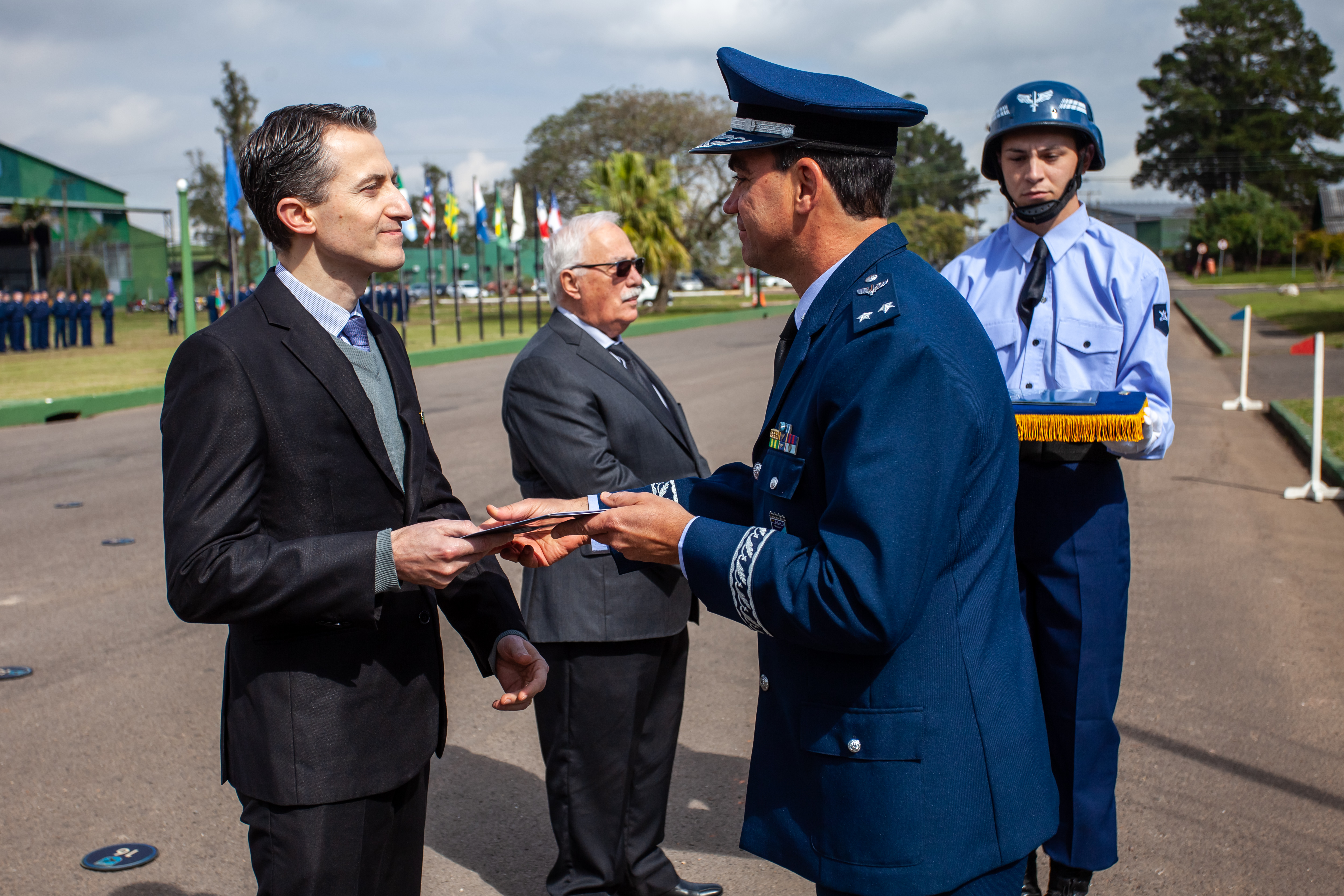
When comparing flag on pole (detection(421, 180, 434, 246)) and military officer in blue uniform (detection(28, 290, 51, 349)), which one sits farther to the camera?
military officer in blue uniform (detection(28, 290, 51, 349))

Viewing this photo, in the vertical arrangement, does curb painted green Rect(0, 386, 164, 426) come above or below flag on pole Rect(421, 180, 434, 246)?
below

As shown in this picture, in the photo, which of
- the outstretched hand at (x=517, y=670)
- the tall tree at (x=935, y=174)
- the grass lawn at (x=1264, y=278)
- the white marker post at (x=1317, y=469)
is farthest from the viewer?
the tall tree at (x=935, y=174)

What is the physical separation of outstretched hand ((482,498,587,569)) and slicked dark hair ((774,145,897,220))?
29.4 inches

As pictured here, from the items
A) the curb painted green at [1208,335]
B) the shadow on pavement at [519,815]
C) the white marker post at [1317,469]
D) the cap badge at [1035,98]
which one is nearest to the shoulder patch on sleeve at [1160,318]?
the cap badge at [1035,98]

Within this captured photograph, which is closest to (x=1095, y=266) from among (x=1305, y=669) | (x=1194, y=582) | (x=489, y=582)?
(x=489, y=582)

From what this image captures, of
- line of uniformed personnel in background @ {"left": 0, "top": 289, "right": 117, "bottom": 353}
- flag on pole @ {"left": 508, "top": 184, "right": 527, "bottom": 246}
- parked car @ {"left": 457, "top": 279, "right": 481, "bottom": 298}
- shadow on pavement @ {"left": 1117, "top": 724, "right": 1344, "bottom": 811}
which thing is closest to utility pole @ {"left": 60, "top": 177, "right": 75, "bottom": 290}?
line of uniformed personnel in background @ {"left": 0, "top": 289, "right": 117, "bottom": 353}

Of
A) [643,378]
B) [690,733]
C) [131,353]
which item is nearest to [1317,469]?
[690,733]

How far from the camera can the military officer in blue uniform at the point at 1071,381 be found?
3021 millimetres

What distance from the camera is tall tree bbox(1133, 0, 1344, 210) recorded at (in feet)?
269

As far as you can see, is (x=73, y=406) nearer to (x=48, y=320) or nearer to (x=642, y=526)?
(x=642, y=526)

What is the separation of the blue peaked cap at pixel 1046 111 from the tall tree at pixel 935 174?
111 meters

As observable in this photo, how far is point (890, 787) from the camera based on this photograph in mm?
1765

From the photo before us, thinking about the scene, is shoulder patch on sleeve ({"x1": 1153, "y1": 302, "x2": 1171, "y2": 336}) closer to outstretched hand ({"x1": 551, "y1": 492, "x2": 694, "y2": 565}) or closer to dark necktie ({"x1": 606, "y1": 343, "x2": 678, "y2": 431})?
dark necktie ({"x1": 606, "y1": 343, "x2": 678, "y2": 431})

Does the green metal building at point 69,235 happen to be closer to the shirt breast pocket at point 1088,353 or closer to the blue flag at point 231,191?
the blue flag at point 231,191
